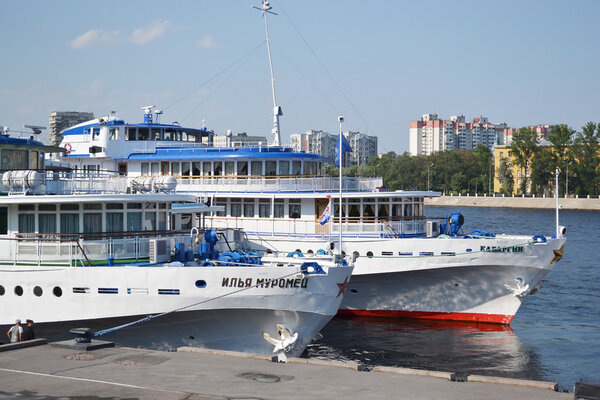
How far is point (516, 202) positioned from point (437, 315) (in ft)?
332

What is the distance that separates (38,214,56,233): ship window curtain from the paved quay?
5788mm

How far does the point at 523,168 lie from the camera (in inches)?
5512

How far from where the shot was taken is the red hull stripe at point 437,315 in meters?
29.7

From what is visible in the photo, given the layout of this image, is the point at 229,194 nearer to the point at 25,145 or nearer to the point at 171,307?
the point at 25,145

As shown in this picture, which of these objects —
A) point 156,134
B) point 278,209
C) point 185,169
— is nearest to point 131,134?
point 156,134

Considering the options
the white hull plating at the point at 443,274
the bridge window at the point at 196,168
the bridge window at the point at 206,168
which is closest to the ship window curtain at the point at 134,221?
the white hull plating at the point at 443,274

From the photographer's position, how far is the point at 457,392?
507 inches

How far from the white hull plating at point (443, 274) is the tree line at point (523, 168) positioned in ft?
281

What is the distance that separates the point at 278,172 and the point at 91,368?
19.4 m

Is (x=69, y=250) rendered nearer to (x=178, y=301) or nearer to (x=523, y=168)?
(x=178, y=301)

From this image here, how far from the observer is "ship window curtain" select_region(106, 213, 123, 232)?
2152 cm

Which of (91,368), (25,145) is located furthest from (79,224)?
(91,368)

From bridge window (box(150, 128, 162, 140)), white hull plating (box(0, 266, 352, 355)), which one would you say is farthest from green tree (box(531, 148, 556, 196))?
white hull plating (box(0, 266, 352, 355))

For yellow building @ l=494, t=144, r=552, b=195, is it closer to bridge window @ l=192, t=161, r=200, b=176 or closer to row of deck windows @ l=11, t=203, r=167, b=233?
bridge window @ l=192, t=161, r=200, b=176
